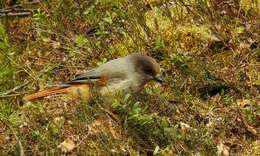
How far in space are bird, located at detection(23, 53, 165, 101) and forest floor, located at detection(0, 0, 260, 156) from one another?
0.49 ft

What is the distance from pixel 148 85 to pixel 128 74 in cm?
58

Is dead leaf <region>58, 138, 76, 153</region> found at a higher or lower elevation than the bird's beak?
lower

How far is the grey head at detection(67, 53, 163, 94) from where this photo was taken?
677cm

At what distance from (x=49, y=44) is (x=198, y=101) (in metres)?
2.67

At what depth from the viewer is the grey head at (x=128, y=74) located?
6.77m

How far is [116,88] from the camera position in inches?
264

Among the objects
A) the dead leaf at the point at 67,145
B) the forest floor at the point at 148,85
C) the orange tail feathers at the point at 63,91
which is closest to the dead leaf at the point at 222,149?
the forest floor at the point at 148,85

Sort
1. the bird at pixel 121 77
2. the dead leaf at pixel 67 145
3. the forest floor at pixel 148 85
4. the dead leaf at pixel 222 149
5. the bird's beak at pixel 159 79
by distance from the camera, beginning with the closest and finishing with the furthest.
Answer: the dead leaf at pixel 222 149 → the forest floor at pixel 148 85 → the dead leaf at pixel 67 145 → the bird at pixel 121 77 → the bird's beak at pixel 159 79

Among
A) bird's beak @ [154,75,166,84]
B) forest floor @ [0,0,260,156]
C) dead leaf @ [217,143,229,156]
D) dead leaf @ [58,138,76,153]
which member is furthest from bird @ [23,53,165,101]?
dead leaf @ [217,143,229,156]

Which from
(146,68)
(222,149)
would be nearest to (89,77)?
(146,68)

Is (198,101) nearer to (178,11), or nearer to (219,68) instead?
(219,68)

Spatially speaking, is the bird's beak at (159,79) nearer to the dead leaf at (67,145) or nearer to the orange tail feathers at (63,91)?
the orange tail feathers at (63,91)

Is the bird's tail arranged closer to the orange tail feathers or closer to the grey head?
the orange tail feathers

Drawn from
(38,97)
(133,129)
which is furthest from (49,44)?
(133,129)
